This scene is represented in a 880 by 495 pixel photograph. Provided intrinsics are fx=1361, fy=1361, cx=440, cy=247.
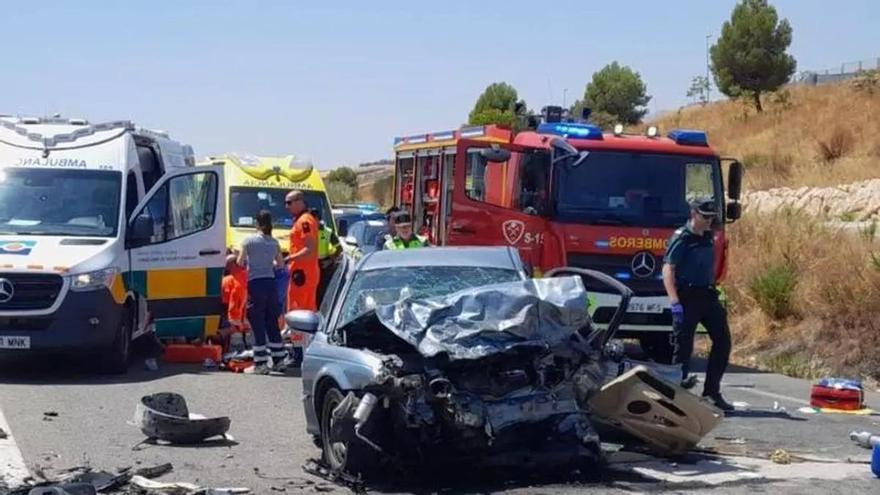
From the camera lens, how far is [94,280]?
47.1 feet

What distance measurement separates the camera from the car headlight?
14.2 m

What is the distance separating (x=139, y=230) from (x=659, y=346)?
657 centimetres

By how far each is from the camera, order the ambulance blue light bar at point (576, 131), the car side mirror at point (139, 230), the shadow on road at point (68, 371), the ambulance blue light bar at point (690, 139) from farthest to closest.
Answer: the ambulance blue light bar at point (690, 139)
the ambulance blue light bar at point (576, 131)
the car side mirror at point (139, 230)
the shadow on road at point (68, 371)

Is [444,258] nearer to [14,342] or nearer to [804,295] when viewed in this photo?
[14,342]

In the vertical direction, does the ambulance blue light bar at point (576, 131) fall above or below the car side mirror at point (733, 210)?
above

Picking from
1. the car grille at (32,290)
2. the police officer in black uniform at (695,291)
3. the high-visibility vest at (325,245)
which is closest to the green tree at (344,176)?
the high-visibility vest at (325,245)

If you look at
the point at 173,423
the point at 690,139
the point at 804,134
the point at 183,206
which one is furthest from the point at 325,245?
the point at 804,134

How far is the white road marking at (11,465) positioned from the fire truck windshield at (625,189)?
7.34m

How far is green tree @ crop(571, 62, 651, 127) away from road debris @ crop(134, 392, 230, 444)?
55.1 meters

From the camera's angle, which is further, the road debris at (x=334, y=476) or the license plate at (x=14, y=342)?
the license plate at (x=14, y=342)

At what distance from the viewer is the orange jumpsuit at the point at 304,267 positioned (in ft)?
50.9

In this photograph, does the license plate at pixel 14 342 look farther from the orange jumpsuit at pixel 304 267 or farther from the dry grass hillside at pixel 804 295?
the dry grass hillside at pixel 804 295

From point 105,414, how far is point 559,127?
6.98m

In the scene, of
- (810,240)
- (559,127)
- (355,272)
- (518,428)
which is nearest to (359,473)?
(518,428)
